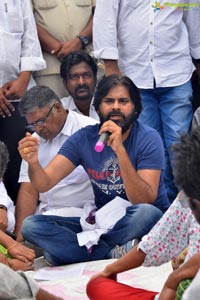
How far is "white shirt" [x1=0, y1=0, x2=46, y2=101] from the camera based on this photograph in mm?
5445

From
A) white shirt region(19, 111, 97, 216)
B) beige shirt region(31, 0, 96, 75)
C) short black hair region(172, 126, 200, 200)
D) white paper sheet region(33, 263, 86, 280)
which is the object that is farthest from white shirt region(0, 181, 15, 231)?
short black hair region(172, 126, 200, 200)

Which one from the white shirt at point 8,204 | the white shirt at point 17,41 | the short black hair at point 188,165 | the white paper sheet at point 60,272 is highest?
the short black hair at point 188,165

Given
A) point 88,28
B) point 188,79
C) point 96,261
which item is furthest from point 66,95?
point 96,261

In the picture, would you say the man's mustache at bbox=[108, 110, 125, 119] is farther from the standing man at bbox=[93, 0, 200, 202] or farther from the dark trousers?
the dark trousers

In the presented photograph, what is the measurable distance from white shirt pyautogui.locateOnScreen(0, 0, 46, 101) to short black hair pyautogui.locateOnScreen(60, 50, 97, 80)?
145mm

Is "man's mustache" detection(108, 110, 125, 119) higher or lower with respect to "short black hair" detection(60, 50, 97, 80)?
lower

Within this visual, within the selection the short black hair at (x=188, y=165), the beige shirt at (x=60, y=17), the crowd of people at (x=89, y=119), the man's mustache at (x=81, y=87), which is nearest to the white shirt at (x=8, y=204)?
the crowd of people at (x=89, y=119)

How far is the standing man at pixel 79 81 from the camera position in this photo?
559 centimetres

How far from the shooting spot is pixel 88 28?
5.68 metres

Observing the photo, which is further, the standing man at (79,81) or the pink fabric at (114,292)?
the standing man at (79,81)

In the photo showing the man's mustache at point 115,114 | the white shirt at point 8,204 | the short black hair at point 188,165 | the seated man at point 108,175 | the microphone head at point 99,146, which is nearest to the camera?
the short black hair at point 188,165

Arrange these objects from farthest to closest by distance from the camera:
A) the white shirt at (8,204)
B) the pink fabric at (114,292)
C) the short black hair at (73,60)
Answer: the short black hair at (73,60)
the white shirt at (8,204)
the pink fabric at (114,292)

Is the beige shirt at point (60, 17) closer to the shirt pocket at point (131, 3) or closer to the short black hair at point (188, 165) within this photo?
the shirt pocket at point (131, 3)

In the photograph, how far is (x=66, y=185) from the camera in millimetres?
5066
